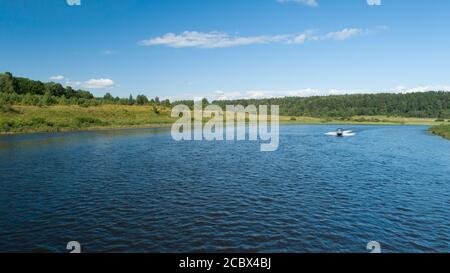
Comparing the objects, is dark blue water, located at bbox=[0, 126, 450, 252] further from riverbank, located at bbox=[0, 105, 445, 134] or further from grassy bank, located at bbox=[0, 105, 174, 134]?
riverbank, located at bbox=[0, 105, 445, 134]

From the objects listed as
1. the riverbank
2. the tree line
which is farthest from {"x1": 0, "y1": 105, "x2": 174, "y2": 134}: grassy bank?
the tree line

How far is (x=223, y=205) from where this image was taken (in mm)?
26438

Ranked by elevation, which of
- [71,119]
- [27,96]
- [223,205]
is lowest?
[223,205]

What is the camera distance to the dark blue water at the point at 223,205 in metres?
19.6

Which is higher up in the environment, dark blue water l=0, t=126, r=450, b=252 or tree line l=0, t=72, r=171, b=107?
tree line l=0, t=72, r=171, b=107

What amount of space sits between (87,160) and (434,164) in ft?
150

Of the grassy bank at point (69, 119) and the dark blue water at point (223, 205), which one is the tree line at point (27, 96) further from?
the dark blue water at point (223, 205)

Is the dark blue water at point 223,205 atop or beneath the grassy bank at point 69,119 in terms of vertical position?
beneath

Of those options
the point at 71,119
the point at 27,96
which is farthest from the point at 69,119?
the point at 27,96

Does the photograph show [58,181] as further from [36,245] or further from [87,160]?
[36,245]

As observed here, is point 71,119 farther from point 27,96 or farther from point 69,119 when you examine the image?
point 27,96

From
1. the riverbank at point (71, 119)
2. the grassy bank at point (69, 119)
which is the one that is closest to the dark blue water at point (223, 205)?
the grassy bank at point (69, 119)

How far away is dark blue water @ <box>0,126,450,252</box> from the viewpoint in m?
19.6
